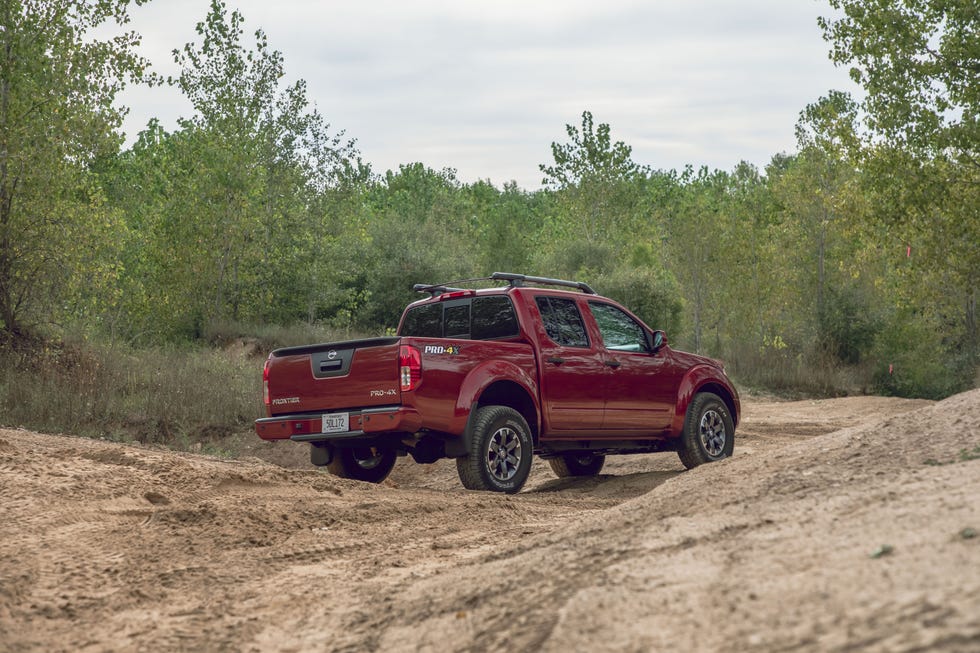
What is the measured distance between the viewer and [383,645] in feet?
15.7

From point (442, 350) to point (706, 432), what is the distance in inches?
165

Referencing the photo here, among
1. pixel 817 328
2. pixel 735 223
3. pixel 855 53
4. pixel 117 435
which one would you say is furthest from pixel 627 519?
pixel 735 223

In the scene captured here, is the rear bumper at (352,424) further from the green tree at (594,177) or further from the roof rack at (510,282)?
the green tree at (594,177)

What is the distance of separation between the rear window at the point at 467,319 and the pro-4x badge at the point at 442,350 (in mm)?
1069

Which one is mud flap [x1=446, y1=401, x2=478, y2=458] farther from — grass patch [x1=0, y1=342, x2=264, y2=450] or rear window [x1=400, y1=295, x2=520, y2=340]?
grass patch [x1=0, y1=342, x2=264, y2=450]

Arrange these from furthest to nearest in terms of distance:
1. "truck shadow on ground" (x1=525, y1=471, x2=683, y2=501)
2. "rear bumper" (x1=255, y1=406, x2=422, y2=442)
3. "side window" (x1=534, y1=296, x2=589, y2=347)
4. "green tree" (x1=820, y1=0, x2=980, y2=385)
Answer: "green tree" (x1=820, y1=0, x2=980, y2=385) < "truck shadow on ground" (x1=525, y1=471, x2=683, y2=501) < "side window" (x1=534, y1=296, x2=589, y2=347) < "rear bumper" (x1=255, y1=406, x2=422, y2=442)

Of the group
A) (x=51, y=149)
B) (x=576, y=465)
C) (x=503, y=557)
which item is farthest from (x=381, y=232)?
(x=503, y=557)

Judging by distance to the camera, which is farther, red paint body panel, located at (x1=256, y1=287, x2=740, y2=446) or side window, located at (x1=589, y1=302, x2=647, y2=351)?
side window, located at (x1=589, y1=302, x2=647, y2=351)

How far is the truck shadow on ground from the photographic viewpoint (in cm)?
1154

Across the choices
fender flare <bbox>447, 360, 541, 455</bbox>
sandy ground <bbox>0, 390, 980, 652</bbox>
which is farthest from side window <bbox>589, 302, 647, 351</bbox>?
sandy ground <bbox>0, 390, 980, 652</bbox>

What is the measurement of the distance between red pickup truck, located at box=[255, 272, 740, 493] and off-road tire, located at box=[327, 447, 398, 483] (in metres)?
0.01

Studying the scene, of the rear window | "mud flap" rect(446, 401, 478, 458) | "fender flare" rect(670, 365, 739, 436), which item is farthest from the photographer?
"fender flare" rect(670, 365, 739, 436)

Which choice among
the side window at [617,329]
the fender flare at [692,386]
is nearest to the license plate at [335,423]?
the side window at [617,329]

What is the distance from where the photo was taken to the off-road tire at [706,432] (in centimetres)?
1274
